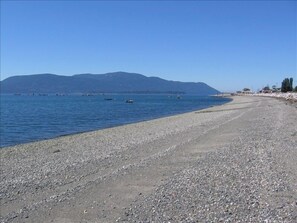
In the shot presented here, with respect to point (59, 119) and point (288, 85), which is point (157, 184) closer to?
point (59, 119)

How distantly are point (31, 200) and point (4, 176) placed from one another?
4320 millimetres

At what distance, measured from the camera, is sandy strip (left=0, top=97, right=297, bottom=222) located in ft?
30.9

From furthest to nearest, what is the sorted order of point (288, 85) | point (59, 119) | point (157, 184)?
1. point (288, 85)
2. point (59, 119)
3. point (157, 184)

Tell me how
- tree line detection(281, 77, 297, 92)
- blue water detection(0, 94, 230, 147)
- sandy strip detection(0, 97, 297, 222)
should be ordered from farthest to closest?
tree line detection(281, 77, 297, 92) → blue water detection(0, 94, 230, 147) → sandy strip detection(0, 97, 297, 222)

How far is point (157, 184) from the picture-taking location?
40.7 ft

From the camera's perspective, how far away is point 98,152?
20.8 meters

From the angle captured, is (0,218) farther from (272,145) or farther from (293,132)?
(293,132)

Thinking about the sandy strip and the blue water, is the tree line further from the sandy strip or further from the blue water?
the sandy strip

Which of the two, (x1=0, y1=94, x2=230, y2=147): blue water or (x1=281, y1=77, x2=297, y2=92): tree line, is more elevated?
(x1=281, y1=77, x2=297, y2=92): tree line

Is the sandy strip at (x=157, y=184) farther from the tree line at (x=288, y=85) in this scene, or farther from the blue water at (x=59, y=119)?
the tree line at (x=288, y=85)

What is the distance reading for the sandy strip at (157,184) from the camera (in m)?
9.42

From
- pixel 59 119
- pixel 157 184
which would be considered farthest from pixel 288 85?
pixel 157 184

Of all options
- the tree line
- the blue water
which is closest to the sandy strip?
the blue water

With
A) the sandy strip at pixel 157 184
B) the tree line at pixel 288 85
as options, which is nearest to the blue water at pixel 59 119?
the sandy strip at pixel 157 184
